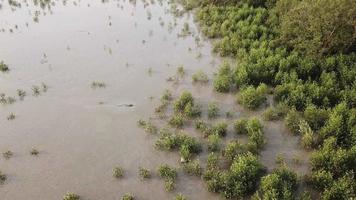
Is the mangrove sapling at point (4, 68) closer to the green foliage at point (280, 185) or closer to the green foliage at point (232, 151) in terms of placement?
the green foliage at point (232, 151)

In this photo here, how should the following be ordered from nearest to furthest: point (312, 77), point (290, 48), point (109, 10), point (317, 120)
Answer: point (317, 120) < point (312, 77) < point (290, 48) < point (109, 10)

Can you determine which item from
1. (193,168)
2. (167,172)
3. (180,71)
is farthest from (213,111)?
(180,71)

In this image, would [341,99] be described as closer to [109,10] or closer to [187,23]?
[187,23]

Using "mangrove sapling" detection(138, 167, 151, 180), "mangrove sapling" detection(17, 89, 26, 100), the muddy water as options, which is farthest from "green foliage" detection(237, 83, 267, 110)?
"mangrove sapling" detection(17, 89, 26, 100)

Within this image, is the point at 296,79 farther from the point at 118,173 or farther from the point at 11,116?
the point at 11,116

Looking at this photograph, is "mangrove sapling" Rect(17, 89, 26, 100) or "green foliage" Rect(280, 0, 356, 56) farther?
"green foliage" Rect(280, 0, 356, 56)

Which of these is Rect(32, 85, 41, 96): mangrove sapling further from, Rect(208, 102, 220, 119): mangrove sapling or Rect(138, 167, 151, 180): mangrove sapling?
Rect(208, 102, 220, 119): mangrove sapling

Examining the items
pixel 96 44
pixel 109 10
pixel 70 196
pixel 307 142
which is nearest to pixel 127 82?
pixel 96 44
